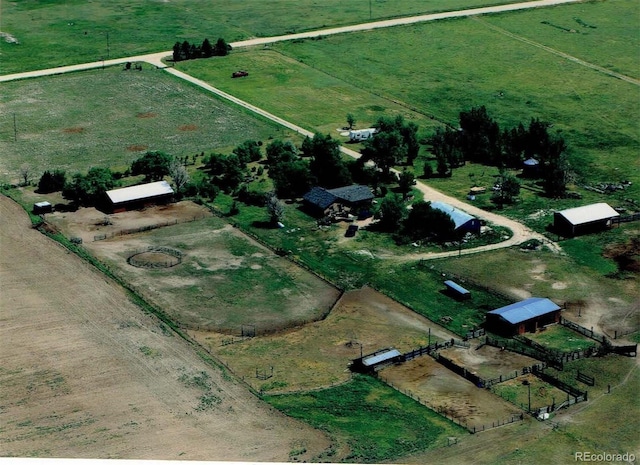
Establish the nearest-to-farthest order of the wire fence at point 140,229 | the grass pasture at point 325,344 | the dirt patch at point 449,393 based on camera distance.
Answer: the dirt patch at point 449,393, the grass pasture at point 325,344, the wire fence at point 140,229

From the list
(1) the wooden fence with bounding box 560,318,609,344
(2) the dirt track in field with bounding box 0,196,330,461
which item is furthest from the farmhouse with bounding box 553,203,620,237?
(2) the dirt track in field with bounding box 0,196,330,461

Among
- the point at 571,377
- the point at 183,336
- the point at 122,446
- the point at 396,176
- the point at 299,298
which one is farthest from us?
the point at 396,176

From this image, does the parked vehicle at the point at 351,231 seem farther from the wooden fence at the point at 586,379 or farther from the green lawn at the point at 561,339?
the wooden fence at the point at 586,379

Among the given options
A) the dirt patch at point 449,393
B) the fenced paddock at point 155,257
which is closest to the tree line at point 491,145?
the fenced paddock at point 155,257

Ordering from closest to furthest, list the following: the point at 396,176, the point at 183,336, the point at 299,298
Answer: the point at 183,336
the point at 299,298
the point at 396,176

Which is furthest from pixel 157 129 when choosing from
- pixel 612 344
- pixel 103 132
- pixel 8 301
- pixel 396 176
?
pixel 612 344

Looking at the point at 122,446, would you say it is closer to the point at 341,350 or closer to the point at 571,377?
the point at 341,350
